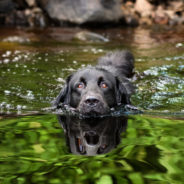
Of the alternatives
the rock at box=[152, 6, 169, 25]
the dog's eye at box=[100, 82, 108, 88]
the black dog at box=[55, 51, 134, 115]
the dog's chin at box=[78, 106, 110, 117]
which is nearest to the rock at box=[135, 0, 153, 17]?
the rock at box=[152, 6, 169, 25]

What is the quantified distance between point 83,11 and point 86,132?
577 inches

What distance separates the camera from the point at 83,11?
17812 millimetres

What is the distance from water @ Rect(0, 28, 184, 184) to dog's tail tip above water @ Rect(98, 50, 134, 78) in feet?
0.84

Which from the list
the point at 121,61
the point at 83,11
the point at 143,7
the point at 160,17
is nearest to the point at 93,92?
the point at 121,61

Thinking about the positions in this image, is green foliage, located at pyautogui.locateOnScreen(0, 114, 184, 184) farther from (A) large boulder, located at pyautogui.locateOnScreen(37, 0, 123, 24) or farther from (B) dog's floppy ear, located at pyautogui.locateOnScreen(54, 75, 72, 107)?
(A) large boulder, located at pyautogui.locateOnScreen(37, 0, 123, 24)

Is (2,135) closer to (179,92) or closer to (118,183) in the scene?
(118,183)

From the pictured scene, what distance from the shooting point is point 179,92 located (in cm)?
620

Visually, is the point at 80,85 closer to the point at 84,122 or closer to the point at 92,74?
the point at 92,74

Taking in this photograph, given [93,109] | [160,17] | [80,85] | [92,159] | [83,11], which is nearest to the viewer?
[92,159]

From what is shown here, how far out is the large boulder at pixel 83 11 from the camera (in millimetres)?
17750

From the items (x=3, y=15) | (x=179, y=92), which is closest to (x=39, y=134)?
(x=179, y=92)

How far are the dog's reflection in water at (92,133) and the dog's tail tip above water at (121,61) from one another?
3.17 metres

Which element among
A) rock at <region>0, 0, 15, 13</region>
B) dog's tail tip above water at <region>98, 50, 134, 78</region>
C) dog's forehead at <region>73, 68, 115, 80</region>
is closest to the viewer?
dog's forehead at <region>73, 68, 115, 80</region>

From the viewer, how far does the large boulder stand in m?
17.8
